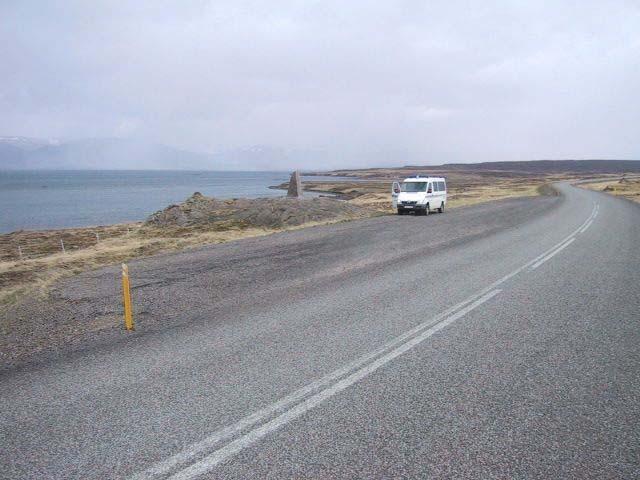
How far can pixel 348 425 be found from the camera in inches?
156

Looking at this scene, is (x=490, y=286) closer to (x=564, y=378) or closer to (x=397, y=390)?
(x=564, y=378)

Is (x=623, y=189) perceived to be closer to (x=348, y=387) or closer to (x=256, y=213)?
(x=256, y=213)

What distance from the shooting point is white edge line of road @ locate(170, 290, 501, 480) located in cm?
341

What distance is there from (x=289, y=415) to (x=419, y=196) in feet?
83.7

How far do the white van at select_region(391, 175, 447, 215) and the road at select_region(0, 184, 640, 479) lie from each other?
18768mm

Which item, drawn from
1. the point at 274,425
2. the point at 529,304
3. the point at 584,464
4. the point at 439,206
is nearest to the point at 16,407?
the point at 274,425

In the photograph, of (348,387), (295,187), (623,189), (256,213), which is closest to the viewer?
(348,387)

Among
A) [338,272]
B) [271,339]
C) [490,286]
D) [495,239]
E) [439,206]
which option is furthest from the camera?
[439,206]

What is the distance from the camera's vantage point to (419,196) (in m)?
28.4

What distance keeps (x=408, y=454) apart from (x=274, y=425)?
116 centimetres

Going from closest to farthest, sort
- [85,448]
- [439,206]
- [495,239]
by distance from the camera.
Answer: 1. [85,448]
2. [495,239]
3. [439,206]

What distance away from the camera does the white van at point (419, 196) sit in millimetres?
28322

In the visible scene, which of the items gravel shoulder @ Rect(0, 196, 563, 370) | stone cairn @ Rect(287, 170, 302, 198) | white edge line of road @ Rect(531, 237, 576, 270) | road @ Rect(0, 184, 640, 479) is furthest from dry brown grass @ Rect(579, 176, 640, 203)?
road @ Rect(0, 184, 640, 479)

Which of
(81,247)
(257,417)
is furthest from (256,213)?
(257,417)
